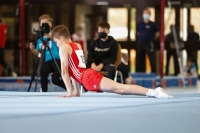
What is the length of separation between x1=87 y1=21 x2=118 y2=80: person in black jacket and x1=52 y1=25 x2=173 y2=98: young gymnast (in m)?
2.03

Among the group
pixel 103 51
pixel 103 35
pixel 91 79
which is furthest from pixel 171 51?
pixel 91 79

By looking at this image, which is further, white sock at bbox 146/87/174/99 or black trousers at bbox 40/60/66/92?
black trousers at bbox 40/60/66/92

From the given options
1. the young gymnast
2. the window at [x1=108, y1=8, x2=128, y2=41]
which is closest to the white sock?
the young gymnast

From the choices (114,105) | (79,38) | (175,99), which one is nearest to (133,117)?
(114,105)

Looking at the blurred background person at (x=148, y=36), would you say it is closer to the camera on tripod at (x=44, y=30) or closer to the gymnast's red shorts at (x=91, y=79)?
the camera on tripod at (x=44, y=30)

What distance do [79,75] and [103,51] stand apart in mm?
2345

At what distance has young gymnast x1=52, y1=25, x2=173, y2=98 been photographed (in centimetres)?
612

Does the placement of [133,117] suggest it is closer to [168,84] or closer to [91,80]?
[91,80]

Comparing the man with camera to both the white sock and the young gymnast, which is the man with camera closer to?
the young gymnast

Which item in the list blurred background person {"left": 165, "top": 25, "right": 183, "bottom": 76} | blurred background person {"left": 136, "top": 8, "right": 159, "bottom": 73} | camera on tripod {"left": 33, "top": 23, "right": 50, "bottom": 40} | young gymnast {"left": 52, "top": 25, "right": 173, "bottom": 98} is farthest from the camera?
blurred background person {"left": 165, "top": 25, "right": 183, "bottom": 76}

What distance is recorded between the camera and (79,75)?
20.8ft

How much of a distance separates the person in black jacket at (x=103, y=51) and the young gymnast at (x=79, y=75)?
2028mm

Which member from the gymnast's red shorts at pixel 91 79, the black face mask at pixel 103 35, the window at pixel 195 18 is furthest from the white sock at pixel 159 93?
the window at pixel 195 18

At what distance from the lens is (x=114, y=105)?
523 centimetres
